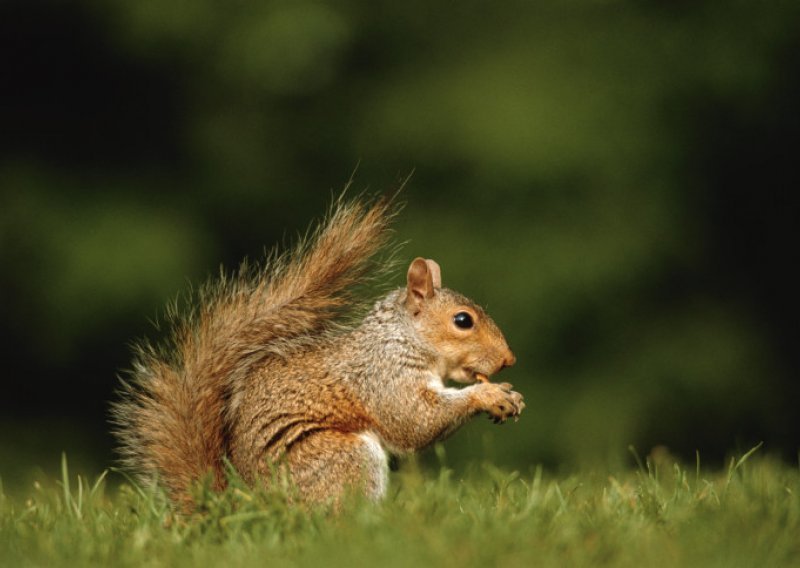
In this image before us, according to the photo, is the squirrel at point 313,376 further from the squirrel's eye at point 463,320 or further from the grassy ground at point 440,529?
the grassy ground at point 440,529

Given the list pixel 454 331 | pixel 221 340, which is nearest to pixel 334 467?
pixel 221 340

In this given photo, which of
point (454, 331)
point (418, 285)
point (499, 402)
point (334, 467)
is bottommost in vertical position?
point (334, 467)

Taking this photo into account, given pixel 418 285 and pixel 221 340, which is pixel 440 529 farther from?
pixel 418 285

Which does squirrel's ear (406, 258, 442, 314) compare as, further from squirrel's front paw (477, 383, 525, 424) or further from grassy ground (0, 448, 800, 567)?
grassy ground (0, 448, 800, 567)

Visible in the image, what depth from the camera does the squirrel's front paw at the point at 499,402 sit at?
360cm

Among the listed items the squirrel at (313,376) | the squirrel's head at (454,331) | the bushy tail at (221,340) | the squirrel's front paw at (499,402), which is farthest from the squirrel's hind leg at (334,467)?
the squirrel's head at (454,331)

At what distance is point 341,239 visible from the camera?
370 cm

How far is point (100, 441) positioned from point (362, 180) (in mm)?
2284

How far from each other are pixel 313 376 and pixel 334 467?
0.34m

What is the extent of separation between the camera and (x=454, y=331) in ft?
12.4

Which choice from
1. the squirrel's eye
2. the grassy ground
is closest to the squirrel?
the squirrel's eye

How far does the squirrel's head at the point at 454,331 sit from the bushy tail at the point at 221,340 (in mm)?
169

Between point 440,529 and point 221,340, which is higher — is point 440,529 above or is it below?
below

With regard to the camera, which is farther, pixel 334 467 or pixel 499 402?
pixel 499 402
